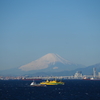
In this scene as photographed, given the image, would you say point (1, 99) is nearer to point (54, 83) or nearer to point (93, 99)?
point (93, 99)

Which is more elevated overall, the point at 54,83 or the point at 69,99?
the point at 54,83

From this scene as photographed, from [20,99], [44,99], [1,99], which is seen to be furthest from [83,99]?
[1,99]

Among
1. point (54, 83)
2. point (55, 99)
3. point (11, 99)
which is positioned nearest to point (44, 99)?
point (55, 99)

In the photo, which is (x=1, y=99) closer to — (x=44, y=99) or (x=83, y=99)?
(x=44, y=99)

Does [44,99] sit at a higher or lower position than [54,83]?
lower

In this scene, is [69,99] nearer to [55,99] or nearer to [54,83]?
[55,99]

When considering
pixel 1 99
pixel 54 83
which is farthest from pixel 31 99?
pixel 54 83

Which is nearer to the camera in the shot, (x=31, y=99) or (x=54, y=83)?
(x=31, y=99)

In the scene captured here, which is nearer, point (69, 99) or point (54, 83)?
point (69, 99)
